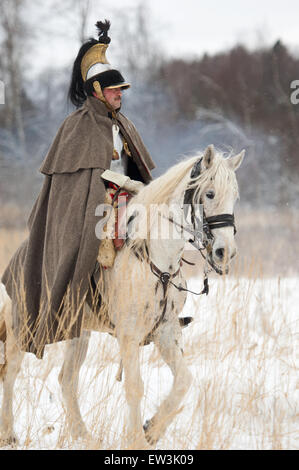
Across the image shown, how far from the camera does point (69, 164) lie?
328cm

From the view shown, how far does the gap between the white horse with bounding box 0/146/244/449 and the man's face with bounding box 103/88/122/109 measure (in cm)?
78

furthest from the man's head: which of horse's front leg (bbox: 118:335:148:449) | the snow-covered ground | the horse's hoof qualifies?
the horse's hoof

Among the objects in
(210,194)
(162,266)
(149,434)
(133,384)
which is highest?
(210,194)

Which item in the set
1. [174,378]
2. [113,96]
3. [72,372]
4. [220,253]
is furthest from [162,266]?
[113,96]

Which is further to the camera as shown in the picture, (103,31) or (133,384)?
(103,31)

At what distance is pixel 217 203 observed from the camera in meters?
2.72

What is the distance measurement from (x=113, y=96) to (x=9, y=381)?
6.77ft

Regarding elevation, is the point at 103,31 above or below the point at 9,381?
above

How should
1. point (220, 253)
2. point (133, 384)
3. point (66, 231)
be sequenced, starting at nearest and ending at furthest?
point (220, 253)
point (133, 384)
point (66, 231)

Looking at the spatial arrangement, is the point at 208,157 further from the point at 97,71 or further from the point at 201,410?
the point at 201,410

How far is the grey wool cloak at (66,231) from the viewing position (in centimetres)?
312

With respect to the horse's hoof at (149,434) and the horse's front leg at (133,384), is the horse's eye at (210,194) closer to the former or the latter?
the horse's front leg at (133,384)

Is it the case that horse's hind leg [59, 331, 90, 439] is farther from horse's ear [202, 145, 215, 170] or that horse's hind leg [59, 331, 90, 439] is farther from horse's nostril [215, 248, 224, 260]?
horse's ear [202, 145, 215, 170]

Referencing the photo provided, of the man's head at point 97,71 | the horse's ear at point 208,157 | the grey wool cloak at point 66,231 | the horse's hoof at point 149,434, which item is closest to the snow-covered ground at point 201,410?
the horse's hoof at point 149,434
